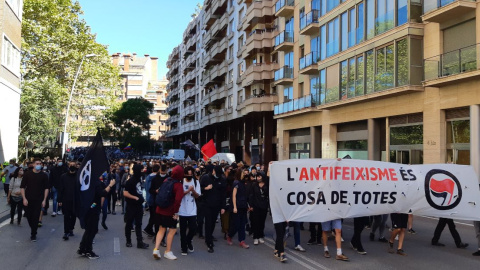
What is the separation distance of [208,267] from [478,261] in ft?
16.8

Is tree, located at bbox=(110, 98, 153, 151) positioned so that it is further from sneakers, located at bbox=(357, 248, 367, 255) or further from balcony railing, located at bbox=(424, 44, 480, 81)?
sneakers, located at bbox=(357, 248, 367, 255)

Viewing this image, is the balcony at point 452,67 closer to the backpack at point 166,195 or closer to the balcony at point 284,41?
the backpack at point 166,195

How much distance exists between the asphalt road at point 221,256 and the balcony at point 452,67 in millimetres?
10188

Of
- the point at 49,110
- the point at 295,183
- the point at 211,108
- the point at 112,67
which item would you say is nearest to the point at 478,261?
the point at 295,183

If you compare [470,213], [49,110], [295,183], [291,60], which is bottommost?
[470,213]

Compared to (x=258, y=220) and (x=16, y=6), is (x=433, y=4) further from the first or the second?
(x=16, y=6)

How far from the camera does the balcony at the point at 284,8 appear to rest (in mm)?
38312

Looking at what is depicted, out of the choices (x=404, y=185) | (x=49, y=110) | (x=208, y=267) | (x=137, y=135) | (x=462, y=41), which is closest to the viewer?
(x=208, y=267)

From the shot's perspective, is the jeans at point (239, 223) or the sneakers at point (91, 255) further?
the jeans at point (239, 223)

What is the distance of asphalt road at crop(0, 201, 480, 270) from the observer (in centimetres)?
Answer: 830

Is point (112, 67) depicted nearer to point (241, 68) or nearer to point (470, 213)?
point (241, 68)

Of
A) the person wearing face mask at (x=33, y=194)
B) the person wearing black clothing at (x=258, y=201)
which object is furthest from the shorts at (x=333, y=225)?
the person wearing face mask at (x=33, y=194)

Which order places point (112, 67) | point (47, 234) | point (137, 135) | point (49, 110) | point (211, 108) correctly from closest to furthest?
point (47, 234)
point (49, 110)
point (112, 67)
point (211, 108)
point (137, 135)

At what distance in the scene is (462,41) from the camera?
20750 millimetres
